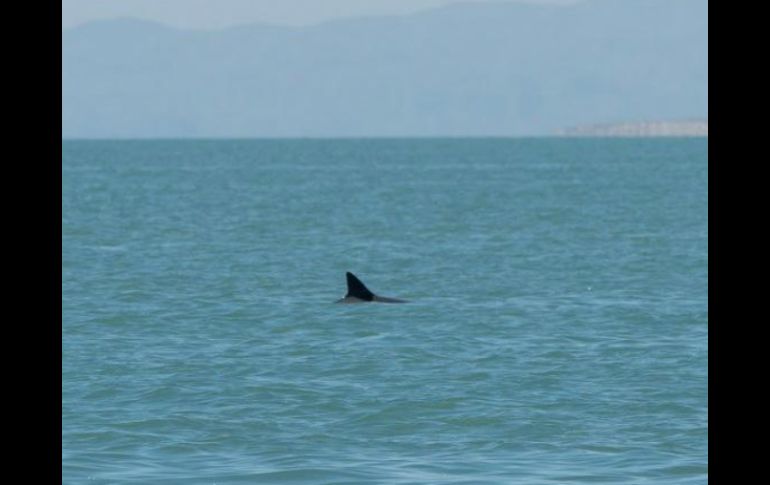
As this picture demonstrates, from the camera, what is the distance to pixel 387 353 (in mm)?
22031

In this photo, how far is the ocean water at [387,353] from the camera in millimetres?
13359

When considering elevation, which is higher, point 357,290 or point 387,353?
point 357,290

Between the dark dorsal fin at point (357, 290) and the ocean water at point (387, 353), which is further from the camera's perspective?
the dark dorsal fin at point (357, 290)

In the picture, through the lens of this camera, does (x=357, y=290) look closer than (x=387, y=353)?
No

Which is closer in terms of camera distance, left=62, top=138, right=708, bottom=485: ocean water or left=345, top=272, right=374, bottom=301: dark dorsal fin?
left=62, top=138, right=708, bottom=485: ocean water

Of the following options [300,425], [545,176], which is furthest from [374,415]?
[545,176]

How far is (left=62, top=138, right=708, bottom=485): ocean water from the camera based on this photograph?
13.4 m
